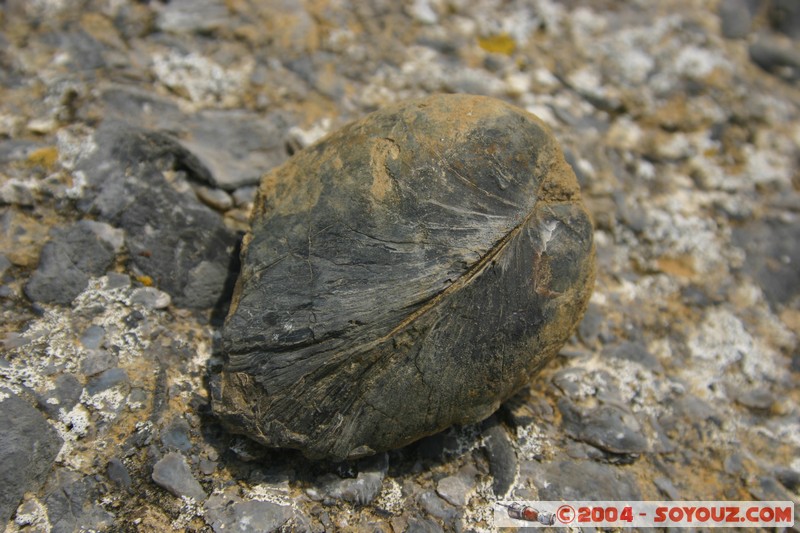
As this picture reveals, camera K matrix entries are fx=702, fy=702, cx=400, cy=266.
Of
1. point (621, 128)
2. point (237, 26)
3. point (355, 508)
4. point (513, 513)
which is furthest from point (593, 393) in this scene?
point (237, 26)

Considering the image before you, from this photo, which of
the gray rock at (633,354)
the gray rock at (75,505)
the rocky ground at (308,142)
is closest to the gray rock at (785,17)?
the rocky ground at (308,142)

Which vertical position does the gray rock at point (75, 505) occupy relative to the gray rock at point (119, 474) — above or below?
below

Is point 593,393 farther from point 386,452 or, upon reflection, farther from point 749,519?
point 386,452

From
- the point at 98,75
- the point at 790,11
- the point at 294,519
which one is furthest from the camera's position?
the point at 790,11

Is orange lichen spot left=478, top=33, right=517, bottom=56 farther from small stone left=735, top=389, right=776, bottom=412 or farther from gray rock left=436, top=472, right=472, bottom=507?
gray rock left=436, top=472, right=472, bottom=507

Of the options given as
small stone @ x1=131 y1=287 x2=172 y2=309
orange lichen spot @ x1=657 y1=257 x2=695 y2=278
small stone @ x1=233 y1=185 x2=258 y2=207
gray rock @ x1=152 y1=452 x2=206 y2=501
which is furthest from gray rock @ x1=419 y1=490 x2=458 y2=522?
orange lichen spot @ x1=657 y1=257 x2=695 y2=278

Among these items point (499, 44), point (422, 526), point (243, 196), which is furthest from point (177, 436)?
point (499, 44)

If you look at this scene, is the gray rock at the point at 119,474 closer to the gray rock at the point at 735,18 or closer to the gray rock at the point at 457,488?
the gray rock at the point at 457,488
